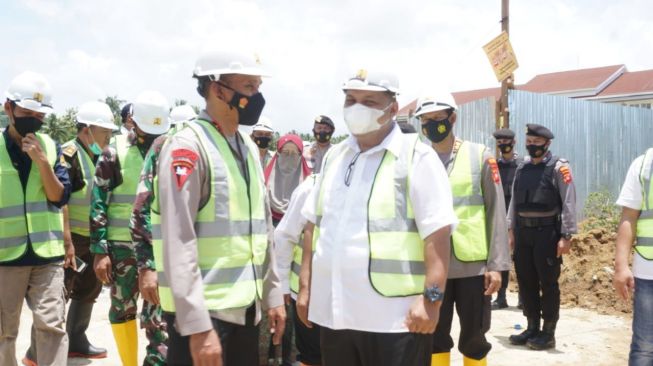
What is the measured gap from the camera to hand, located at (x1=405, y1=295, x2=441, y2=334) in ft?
9.34

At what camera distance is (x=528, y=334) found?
6648mm

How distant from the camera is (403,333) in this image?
9.51 feet

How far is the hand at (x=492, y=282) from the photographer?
437 cm

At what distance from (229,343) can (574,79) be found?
53447mm

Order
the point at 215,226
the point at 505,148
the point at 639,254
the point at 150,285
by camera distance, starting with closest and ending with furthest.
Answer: the point at 215,226 → the point at 150,285 → the point at 639,254 → the point at 505,148

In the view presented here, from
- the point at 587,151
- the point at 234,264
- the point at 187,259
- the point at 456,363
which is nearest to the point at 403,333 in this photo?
the point at 234,264

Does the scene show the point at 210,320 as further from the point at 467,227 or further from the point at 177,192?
the point at 467,227

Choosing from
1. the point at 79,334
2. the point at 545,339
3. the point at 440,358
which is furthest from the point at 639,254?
the point at 79,334

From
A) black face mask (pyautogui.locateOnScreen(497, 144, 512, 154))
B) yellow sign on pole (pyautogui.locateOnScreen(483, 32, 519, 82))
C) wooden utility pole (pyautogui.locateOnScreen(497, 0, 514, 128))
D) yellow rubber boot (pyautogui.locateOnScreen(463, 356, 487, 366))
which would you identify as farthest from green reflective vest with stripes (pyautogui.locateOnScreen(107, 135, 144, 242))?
wooden utility pole (pyautogui.locateOnScreen(497, 0, 514, 128))

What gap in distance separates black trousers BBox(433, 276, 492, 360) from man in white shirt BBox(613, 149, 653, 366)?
933 mm

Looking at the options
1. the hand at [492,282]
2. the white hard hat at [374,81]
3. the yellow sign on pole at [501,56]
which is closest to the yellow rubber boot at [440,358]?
the hand at [492,282]

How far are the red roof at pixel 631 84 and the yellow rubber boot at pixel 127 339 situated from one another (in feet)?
148

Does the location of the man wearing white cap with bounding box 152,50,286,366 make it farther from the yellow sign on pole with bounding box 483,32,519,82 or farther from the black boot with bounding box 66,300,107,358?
the yellow sign on pole with bounding box 483,32,519,82

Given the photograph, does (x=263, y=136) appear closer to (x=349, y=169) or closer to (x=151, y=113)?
(x=151, y=113)
